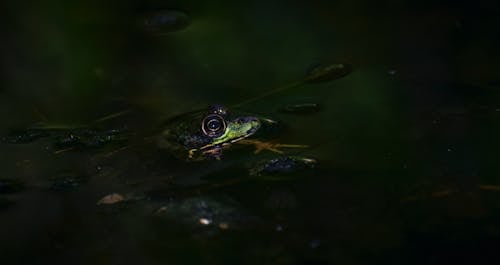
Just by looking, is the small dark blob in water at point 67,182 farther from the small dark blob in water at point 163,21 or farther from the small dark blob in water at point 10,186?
the small dark blob in water at point 163,21

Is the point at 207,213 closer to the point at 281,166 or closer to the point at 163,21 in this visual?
the point at 281,166

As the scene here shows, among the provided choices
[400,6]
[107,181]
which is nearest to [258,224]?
[107,181]

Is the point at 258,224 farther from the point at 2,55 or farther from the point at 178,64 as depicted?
the point at 2,55

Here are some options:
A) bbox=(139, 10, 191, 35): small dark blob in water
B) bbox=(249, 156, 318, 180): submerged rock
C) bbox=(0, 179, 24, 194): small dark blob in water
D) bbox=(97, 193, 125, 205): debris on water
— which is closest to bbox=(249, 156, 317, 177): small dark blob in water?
bbox=(249, 156, 318, 180): submerged rock

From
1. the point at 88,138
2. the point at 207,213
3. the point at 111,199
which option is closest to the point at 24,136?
the point at 88,138

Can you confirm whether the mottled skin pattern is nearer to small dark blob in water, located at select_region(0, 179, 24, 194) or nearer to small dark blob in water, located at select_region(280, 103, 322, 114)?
small dark blob in water, located at select_region(280, 103, 322, 114)
